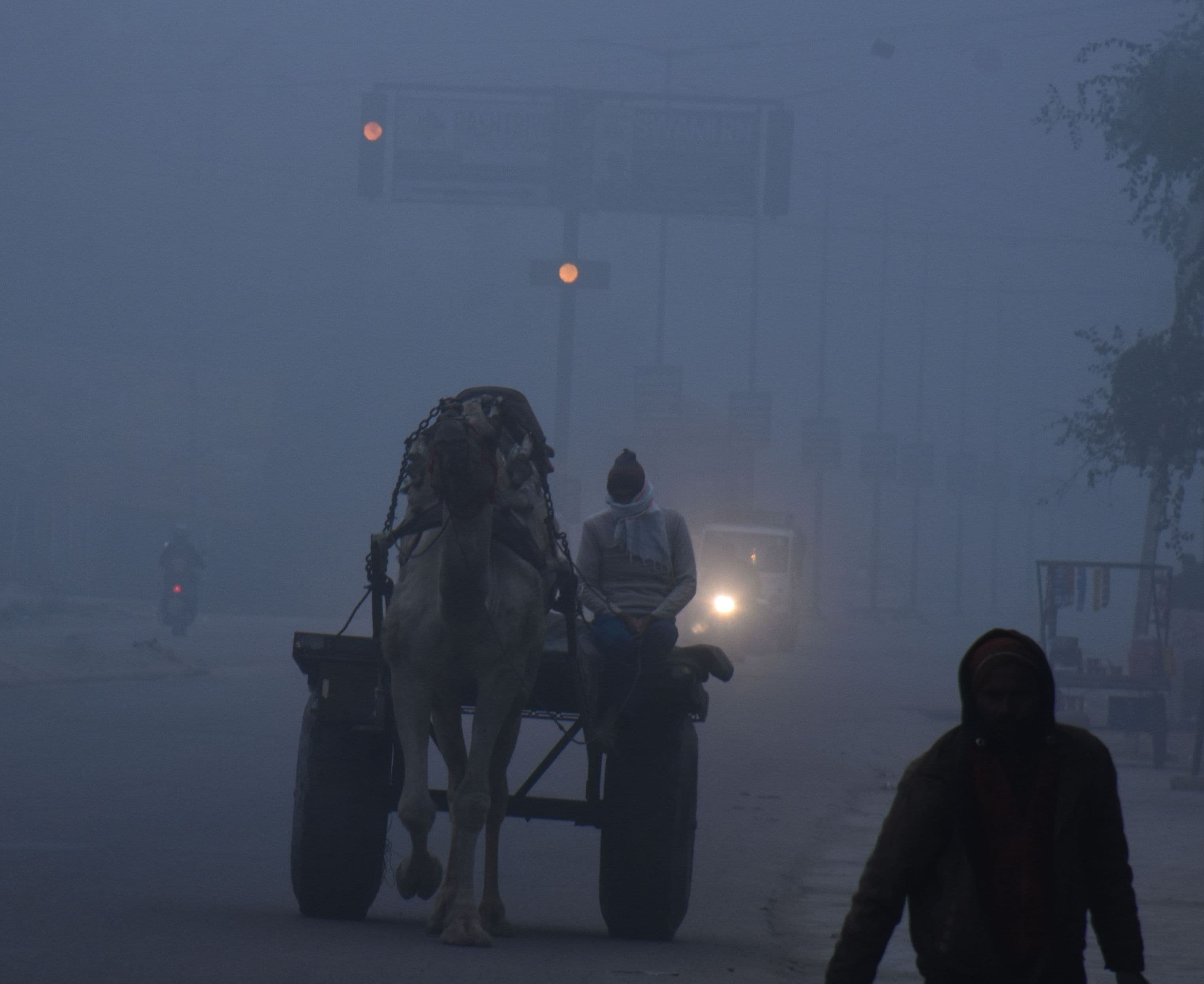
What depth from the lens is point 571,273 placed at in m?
29.2

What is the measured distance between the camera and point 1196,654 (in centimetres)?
2541

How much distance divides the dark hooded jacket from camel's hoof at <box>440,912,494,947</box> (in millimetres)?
3918

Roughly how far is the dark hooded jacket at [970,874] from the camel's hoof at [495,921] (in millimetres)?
4393

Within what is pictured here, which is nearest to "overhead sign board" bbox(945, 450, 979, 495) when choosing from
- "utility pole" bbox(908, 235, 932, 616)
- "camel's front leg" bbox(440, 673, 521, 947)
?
"utility pole" bbox(908, 235, 932, 616)

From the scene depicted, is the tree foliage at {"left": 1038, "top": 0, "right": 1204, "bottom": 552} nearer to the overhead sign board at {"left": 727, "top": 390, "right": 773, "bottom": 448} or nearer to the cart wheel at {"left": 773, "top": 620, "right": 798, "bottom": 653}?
the cart wheel at {"left": 773, "top": 620, "right": 798, "bottom": 653}

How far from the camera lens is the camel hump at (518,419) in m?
8.29

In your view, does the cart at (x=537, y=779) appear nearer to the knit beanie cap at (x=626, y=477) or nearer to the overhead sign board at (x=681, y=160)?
the knit beanie cap at (x=626, y=477)

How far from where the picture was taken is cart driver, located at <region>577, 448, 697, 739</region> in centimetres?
862

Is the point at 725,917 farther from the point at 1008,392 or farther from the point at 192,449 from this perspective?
the point at 1008,392

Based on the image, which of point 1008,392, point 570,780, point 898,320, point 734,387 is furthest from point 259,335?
point 1008,392

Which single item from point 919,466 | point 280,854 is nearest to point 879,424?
point 919,466

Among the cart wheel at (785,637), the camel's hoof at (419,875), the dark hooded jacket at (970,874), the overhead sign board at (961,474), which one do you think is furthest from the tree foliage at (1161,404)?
the overhead sign board at (961,474)

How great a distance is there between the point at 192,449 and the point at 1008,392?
131050mm

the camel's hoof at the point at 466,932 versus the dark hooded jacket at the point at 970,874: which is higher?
the dark hooded jacket at the point at 970,874
